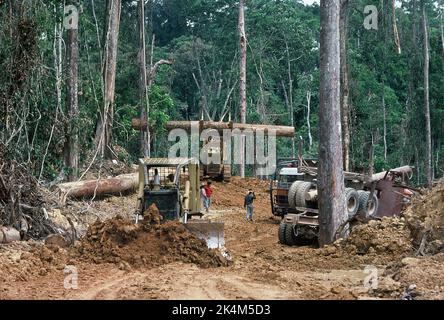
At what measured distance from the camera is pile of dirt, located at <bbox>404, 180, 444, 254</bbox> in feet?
40.6

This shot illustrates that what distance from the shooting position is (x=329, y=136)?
52.6 feet

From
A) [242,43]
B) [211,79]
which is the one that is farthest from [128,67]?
[211,79]

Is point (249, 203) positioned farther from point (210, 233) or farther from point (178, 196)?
point (210, 233)

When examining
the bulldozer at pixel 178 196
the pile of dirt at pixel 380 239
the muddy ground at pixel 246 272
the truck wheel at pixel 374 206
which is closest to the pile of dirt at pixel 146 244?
the muddy ground at pixel 246 272

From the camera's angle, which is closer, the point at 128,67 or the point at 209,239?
the point at 209,239

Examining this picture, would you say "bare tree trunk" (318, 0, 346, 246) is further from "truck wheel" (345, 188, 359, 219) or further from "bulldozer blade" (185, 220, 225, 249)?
"bulldozer blade" (185, 220, 225, 249)

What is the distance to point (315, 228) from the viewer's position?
56.5 feet

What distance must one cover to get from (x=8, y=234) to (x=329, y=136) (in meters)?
7.23

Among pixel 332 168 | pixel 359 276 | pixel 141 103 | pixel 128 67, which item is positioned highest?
pixel 128 67

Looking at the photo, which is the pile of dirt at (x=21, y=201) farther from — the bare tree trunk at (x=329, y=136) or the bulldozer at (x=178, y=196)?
the bare tree trunk at (x=329, y=136)

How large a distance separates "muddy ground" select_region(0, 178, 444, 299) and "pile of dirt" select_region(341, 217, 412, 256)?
20 millimetres

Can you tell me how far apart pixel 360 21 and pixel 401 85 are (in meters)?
6.13
